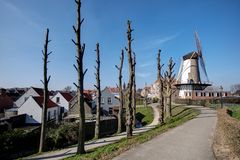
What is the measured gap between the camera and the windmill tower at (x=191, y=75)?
2852 inches

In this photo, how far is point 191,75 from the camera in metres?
73.5

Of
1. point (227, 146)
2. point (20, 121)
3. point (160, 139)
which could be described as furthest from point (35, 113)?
point (227, 146)

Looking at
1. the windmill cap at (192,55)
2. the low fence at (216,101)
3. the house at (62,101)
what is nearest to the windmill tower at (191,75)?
the windmill cap at (192,55)

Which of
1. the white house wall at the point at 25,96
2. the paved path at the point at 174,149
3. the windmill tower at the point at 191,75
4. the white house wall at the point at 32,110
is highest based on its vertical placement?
the windmill tower at the point at 191,75

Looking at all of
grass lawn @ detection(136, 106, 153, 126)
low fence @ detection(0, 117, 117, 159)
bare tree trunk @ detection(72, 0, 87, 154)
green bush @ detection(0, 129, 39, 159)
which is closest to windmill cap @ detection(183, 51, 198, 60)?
grass lawn @ detection(136, 106, 153, 126)

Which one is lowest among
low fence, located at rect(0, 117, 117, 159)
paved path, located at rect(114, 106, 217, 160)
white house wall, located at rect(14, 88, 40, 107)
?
low fence, located at rect(0, 117, 117, 159)

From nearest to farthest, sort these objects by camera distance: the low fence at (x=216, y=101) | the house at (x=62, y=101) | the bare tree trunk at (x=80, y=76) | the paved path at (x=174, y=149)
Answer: the paved path at (x=174, y=149) < the bare tree trunk at (x=80, y=76) < the low fence at (x=216, y=101) < the house at (x=62, y=101)

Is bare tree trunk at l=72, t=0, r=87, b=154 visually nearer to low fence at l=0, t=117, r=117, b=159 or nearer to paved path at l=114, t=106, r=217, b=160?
paved path at l=114, t=106, r=217, b=160

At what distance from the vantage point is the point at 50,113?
47.2 m

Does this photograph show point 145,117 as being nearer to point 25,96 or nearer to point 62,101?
point 62,101

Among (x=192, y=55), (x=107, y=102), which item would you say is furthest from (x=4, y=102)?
(x=192, y=55)

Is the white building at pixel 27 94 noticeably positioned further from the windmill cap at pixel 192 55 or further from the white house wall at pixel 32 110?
the windmill cap at pixel 192 55

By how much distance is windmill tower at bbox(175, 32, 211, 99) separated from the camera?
7244cm

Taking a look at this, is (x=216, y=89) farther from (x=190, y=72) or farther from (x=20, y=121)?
(x=20, y=121)
